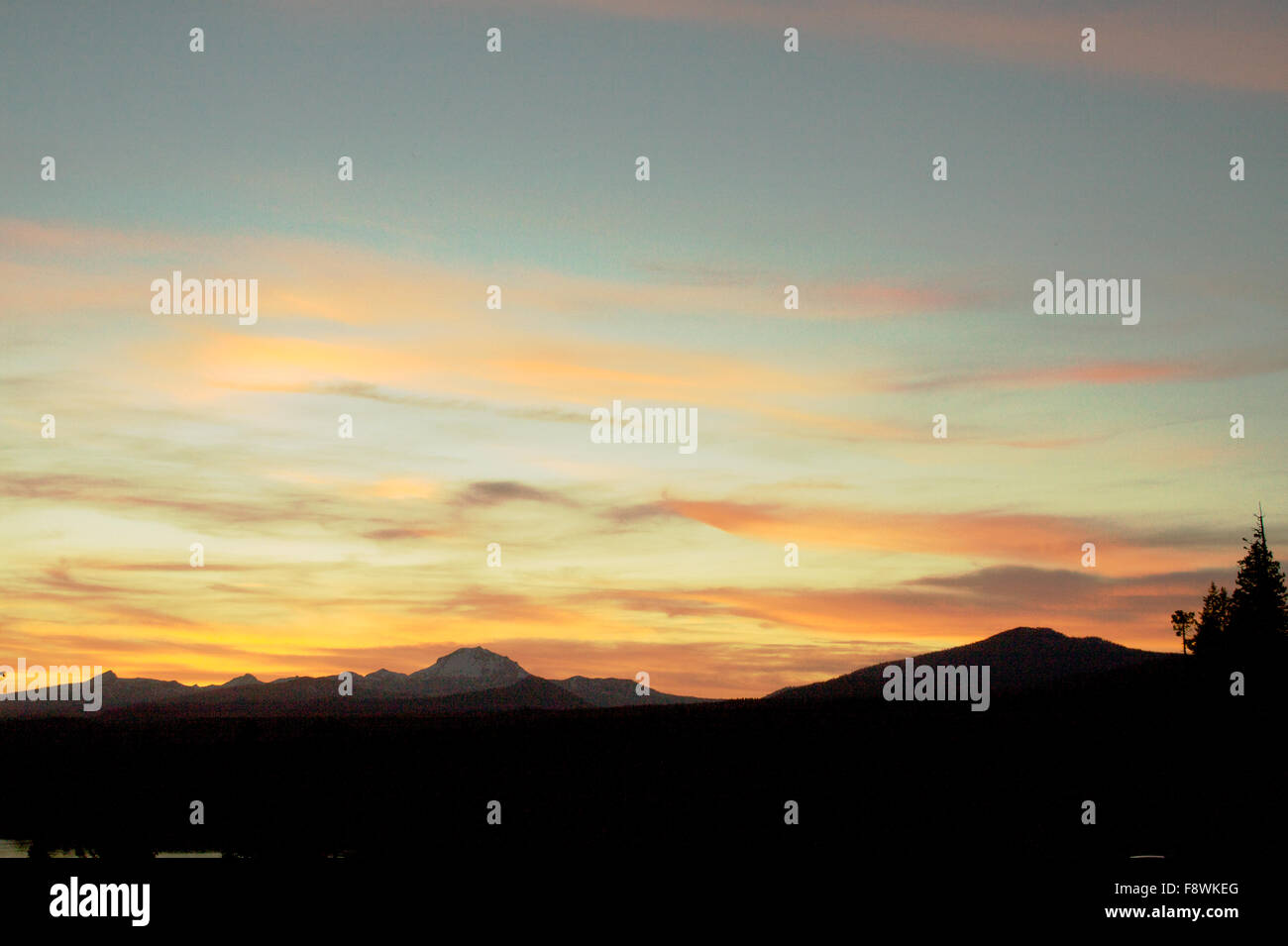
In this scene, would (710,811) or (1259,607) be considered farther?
(1259,607)

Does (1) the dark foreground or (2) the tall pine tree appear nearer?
(1) the dark foreground

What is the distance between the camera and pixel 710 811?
7431 cm

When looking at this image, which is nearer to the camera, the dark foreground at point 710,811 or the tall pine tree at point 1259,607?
the dark foreground at point 710,811

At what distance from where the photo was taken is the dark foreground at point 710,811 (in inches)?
1454

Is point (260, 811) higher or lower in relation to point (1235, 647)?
lower

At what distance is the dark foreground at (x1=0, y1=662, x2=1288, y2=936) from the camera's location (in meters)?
36.9

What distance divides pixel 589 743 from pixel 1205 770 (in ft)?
185

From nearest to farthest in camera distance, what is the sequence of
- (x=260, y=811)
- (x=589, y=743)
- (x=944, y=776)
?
(x=260, y=811) < (x=944, y=776) < (x=589, y=743)
